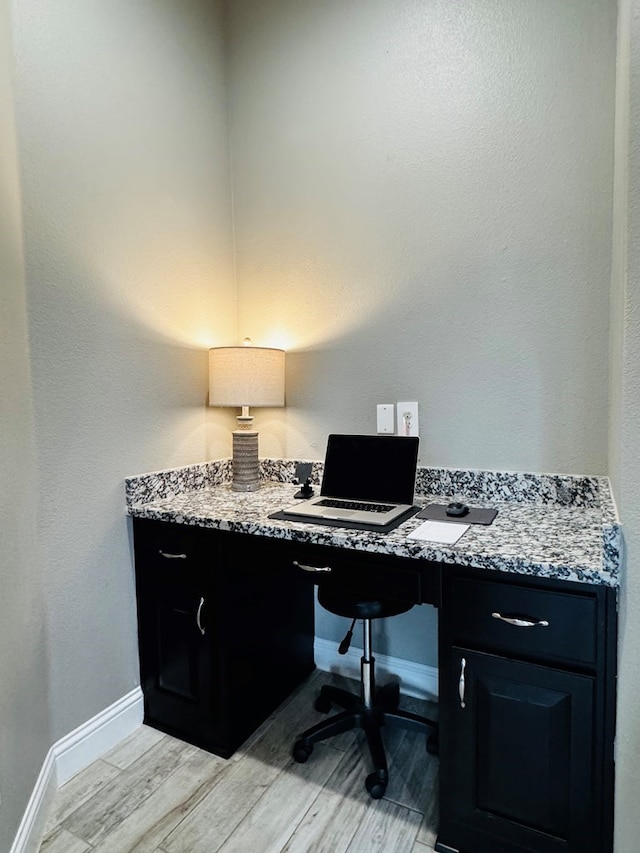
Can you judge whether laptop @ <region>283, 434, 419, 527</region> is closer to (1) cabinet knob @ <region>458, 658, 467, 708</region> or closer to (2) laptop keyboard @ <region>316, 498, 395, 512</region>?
(2) laptop keyboard @ <region>316, 498, 395, 512</region>

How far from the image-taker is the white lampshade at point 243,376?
1.89m

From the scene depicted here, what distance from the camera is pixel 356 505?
1.62 metres

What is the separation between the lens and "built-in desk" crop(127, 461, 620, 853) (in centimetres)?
107

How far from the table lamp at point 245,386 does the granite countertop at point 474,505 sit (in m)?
0.11

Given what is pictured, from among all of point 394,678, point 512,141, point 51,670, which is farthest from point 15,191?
point 394,678

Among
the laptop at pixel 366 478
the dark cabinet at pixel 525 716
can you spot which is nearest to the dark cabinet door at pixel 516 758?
the dark cabinet at pixel 525 716

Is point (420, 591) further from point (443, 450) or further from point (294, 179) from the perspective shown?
point (294, 179)

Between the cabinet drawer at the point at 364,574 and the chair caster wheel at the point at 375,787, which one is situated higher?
the cabinet drawer at the point at 364,574

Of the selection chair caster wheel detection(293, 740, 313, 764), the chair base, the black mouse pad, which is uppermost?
the black mouse pad

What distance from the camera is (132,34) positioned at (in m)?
1.72

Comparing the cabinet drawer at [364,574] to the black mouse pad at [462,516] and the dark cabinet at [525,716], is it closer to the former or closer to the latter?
the dark cabinet at [525,716]

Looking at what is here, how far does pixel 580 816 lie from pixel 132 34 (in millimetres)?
2724

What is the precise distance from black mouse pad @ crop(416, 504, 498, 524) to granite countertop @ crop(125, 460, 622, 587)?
0.03 metres

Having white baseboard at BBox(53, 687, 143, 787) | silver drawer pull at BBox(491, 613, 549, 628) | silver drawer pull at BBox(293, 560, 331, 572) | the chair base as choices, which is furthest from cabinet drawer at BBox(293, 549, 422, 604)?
white baseboard at BBox(53, 687, 143, 787)
